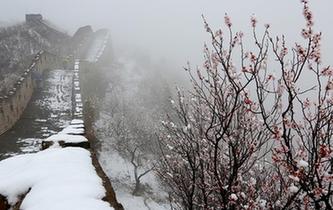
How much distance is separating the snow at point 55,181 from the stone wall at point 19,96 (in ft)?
38.7

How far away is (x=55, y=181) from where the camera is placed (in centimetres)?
532

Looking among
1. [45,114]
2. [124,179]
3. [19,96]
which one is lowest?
[124,179]

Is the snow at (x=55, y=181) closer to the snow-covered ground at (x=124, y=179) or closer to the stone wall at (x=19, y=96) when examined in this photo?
the stone wall at (x=19, y=96)

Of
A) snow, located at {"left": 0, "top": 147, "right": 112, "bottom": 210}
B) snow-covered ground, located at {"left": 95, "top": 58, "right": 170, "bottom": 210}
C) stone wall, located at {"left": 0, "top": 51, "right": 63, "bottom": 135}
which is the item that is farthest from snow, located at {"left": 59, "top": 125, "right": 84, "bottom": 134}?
snow-covered ground, located at {"left": 95, "top": 58, "right": 170, "bottom": 210}

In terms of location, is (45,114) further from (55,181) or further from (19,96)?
(55,181)

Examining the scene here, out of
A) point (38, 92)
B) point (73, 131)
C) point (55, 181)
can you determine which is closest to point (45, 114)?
point (38, 92)

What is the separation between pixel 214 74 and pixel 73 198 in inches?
118

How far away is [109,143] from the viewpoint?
2814 centimetres

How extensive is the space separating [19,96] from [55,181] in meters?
16.1

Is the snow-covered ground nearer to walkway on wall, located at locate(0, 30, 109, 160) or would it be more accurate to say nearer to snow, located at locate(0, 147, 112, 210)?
walkway on wall, located at locate(0, 30, 109, 160)

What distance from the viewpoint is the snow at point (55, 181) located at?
467 centimetres

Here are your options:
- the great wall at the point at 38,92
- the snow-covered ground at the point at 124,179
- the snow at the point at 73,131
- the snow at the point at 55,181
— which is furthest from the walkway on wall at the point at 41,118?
the snow at the point at 55,181

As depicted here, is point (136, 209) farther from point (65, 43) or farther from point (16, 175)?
point (65, 43)

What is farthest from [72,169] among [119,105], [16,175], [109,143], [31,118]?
[119,105]
